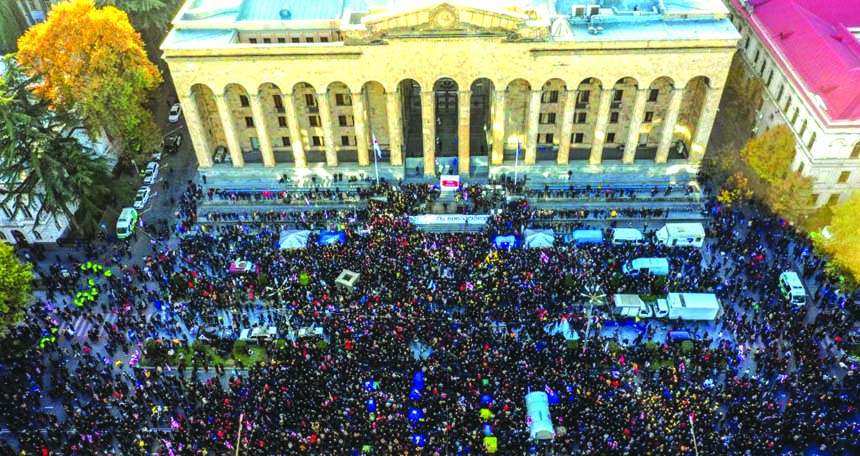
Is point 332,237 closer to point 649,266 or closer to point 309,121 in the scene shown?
point 309,121

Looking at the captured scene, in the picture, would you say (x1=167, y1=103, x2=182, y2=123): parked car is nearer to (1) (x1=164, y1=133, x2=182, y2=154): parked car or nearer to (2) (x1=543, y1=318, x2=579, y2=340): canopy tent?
(1) (x1=164, y1=133, x2=182, y2=154): parked car

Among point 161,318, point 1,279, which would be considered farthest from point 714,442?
point 1,279

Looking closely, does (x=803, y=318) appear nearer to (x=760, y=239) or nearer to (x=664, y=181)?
(x=760, y=239)

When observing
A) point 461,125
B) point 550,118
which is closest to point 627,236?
point 550,118

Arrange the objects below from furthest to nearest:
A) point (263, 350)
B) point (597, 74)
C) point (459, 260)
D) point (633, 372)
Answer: point (597, 74)
point (459, 260)
point (263, 350)
point (633, 372)

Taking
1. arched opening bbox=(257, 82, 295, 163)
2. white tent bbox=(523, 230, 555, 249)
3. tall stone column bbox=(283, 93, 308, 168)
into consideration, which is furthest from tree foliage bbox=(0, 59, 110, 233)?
white tent bbox=(523, 230, 555, 249)

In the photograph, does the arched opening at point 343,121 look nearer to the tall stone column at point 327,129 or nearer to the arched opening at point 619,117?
the tall stone column at point 327,129
